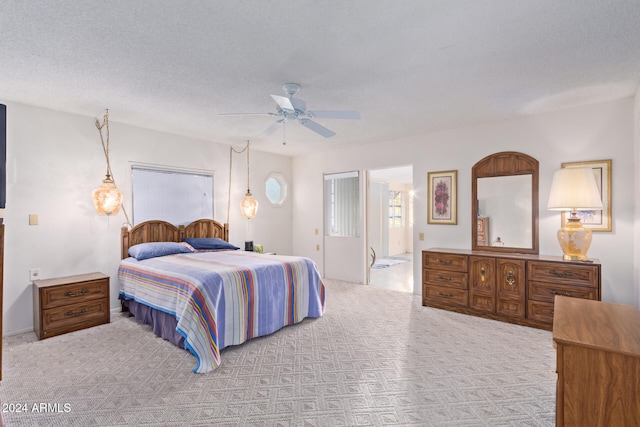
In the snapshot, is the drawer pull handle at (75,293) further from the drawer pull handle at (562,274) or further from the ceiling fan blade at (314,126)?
the drawer pull handle at (562,274)

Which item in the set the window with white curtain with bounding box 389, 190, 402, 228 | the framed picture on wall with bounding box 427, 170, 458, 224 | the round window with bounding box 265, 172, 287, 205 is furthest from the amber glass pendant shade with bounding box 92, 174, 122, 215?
the window with white curtain with bounding box 389, 190, 402, 228

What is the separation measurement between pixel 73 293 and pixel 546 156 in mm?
5684

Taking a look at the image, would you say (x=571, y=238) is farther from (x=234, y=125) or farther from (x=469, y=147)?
(x=234, y=125)

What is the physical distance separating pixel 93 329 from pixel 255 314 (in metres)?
1.91

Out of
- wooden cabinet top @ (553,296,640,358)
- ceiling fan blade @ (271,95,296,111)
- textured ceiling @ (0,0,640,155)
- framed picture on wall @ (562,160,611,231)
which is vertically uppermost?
textured ceiling @ (0,0,640,155)

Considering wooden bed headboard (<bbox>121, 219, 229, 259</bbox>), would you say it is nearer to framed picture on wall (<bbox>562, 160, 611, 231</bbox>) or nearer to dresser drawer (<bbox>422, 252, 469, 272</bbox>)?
dresser drawer (<bbox>422, 252, 469, 272</bbox>)

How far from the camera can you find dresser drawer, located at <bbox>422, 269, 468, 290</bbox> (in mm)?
4035

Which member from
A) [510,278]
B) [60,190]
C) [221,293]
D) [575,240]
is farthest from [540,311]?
[60,190]

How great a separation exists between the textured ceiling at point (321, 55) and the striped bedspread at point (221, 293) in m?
1.79

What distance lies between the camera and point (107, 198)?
3871 mm

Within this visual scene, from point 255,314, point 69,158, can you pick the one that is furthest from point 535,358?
point 69,158

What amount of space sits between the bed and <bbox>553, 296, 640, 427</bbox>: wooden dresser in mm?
2394

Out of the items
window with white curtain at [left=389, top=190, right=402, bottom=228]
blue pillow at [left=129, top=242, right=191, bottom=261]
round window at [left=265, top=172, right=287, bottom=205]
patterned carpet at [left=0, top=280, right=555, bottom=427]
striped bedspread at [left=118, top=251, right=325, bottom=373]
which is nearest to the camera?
patterned carpet at [left=0, top=280, right=555, bottom=427]

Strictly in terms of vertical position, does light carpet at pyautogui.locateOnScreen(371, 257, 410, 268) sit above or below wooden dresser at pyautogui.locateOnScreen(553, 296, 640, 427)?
below
